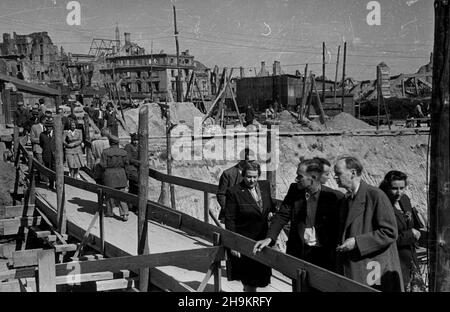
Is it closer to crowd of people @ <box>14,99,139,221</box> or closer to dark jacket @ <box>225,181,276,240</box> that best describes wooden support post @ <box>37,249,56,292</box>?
dark jacket @ <box>225,181,276,240</box>

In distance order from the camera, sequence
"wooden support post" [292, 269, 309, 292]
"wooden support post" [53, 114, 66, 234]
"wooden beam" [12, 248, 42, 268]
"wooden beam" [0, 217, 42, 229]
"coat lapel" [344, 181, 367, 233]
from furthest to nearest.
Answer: "wooden beam" [0, 217, 42, 229]
"wooden support post" [53, 114, 66, 234]
"wooden beam" [12, 248, 42, 268]
"coat lapel" [344, 181, 367, 233]
"wooden support post" [292, 269, 309, 292]

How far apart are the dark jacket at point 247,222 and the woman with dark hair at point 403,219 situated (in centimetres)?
123

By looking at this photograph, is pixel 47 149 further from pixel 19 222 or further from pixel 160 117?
pixel 160 117

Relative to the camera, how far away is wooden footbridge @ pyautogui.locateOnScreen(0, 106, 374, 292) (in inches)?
167

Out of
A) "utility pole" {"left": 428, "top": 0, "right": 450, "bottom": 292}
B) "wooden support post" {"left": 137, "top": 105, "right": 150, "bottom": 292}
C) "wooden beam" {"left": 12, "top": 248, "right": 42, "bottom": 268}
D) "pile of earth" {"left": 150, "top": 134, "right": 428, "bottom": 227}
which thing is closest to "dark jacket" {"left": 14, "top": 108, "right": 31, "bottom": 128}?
"pile of earth" {"left": 150, "top": 134, "right": 428, "bottom": 227}

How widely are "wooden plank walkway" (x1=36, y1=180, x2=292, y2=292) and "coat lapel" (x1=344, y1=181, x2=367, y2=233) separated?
1604mm

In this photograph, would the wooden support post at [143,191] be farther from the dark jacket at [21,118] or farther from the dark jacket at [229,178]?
the dark jacket at [21,118]

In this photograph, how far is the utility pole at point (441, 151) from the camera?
3715 mm

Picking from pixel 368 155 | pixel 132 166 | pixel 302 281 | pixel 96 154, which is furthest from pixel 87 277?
pixel 368 155

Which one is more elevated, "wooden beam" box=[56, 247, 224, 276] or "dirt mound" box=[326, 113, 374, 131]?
"dirt mound" box=[326, 113, 374, 131]

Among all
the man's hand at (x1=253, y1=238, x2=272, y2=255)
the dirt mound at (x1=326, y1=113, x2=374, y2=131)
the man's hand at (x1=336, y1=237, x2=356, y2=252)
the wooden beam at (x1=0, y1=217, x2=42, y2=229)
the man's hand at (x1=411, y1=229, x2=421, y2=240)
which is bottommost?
the wooden beam at (x1=0, y1=217, x2=42, y2=229)

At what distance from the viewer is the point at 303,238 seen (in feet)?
15.2

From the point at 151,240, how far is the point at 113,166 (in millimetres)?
1871
